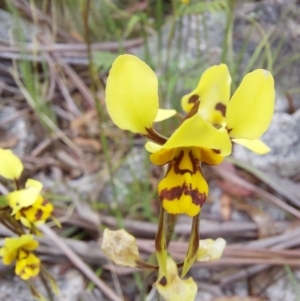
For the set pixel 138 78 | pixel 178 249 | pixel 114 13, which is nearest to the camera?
pixel 138 78

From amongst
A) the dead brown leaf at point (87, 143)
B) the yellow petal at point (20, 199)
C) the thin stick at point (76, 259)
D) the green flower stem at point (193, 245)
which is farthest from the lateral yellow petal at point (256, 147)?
the dead brown leaf at point (87, 143)

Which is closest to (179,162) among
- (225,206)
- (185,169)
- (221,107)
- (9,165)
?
(185,169)

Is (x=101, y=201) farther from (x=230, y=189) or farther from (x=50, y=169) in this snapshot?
(x=230, y=189)

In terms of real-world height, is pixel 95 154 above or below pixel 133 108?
below

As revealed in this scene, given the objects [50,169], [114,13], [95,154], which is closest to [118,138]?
[95,154]

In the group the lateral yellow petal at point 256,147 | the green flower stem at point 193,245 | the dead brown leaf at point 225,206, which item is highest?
the lateral yellow petal at point 256,147

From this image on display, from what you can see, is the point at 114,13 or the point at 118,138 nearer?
the point at 118,138

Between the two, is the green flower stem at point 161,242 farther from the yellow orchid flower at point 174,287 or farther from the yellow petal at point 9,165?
the yellow petal at point 9,165

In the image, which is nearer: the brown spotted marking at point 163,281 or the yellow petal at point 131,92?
the yellow petal at point 131,92
